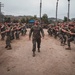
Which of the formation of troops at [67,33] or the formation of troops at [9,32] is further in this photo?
the formation of troops at [9,32]

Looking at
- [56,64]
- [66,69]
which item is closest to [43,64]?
[56,64]

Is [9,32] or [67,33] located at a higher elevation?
[9,32]

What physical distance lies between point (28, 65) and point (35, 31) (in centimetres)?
407

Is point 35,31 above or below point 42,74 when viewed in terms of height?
above

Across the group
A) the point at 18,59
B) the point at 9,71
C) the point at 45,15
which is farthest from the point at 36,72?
the point at 45,15

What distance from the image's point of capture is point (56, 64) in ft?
39.4

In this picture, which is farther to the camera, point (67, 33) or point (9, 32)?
point (67, 33)

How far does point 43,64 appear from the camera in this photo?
12008mm

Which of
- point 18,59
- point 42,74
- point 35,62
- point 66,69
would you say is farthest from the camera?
point 18,59

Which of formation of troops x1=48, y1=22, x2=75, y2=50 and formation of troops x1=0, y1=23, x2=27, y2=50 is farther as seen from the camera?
formation of troops x1=0, y1=23, x2=27, y2=50

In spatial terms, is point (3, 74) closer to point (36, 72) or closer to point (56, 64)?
point (36, 72)

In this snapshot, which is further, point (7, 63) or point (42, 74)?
point (7, 63)

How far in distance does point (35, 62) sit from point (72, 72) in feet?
8.86

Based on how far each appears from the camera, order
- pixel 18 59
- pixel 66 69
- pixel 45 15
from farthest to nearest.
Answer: pixel 45 15
pixel 18 59
pixel 66 69
